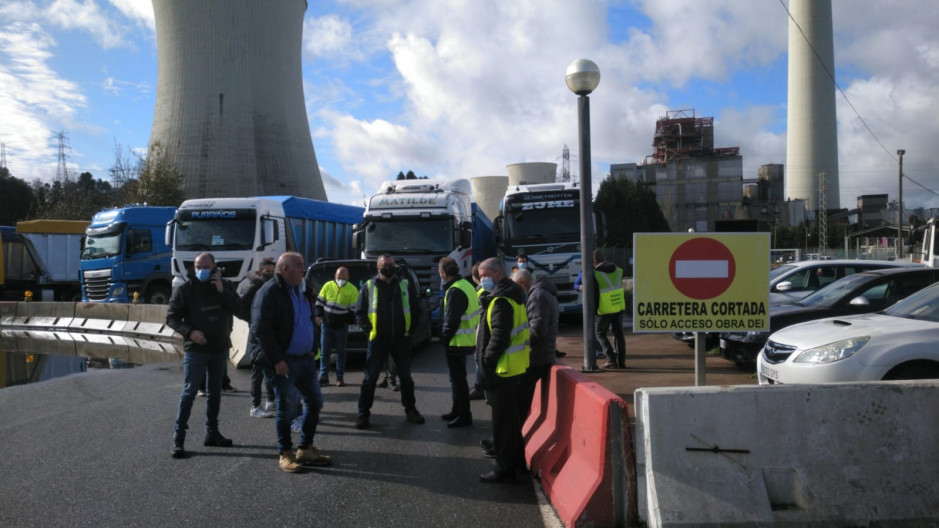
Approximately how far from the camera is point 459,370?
695cm

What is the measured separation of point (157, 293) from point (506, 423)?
59.4 ft

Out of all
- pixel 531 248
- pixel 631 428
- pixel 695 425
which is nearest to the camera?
pixel 695 425

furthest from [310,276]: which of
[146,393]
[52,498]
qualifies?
[52,498]

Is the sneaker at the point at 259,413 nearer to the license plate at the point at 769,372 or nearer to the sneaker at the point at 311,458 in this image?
the sneaker at the point at 311,458

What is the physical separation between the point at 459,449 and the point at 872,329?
146 inches

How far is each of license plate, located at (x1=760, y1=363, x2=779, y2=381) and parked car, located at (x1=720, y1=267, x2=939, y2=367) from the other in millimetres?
2466

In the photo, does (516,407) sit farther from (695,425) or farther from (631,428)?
(695,425)

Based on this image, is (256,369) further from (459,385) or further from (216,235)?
(216,235)

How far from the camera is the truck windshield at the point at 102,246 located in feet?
64.6

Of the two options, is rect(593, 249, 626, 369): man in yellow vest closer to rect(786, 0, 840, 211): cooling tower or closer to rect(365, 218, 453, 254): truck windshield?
rect(365, 218, 453, 254): truck windshield

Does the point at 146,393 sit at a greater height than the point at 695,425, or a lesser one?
lesser

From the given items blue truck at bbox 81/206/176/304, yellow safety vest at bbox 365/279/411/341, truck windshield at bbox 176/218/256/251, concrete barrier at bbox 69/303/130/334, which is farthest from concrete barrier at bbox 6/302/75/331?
yellow safety vest at bbox 365/279/411/341

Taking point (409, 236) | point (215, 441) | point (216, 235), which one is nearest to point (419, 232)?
point (409, 236)

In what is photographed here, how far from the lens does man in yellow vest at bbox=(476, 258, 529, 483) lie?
5031mm
